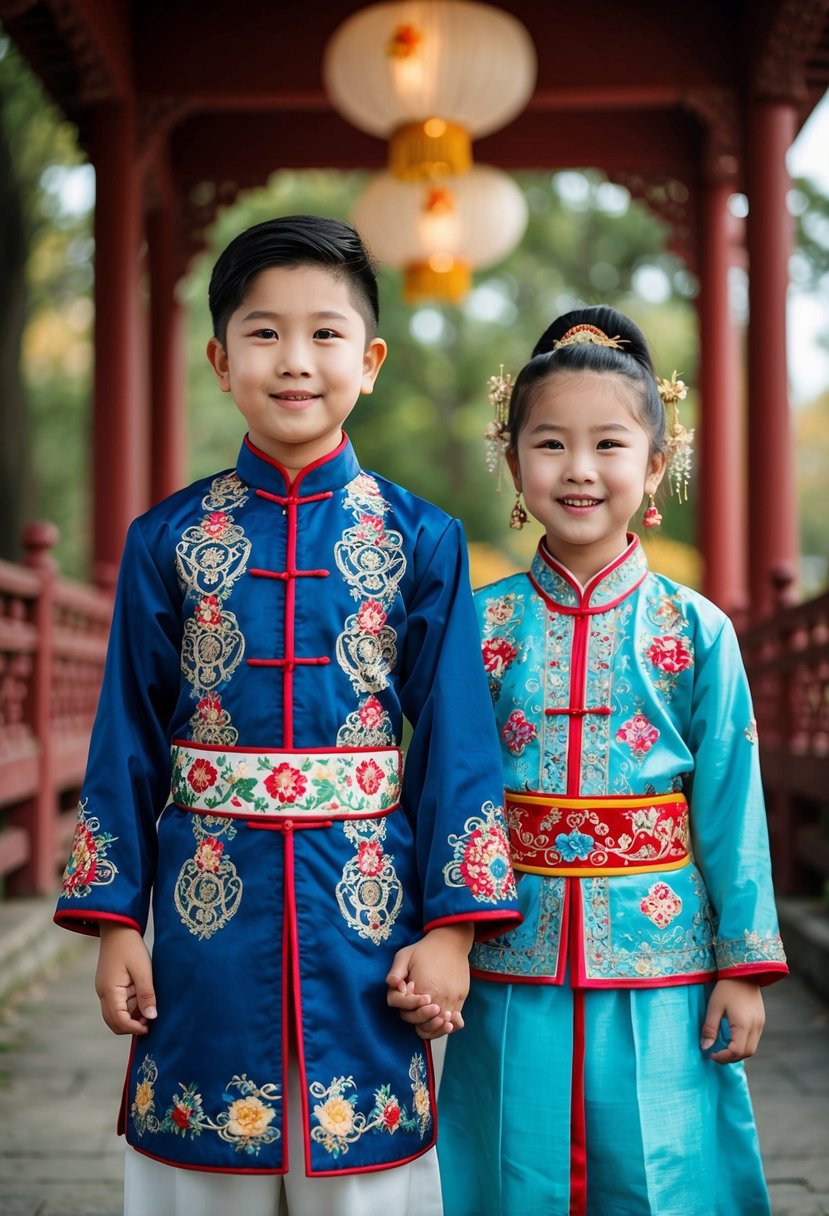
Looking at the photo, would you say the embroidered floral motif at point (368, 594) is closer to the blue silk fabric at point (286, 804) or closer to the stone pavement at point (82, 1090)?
the blue silk fabric at point (286, 804)

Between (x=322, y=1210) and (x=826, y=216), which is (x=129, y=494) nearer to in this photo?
(x=322, y=1210)

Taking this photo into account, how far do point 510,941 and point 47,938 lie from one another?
3.35 metres

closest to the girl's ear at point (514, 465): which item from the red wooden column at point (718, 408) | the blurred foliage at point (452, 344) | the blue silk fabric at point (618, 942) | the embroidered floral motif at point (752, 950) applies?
the blue silk fabric at point (618, 942)

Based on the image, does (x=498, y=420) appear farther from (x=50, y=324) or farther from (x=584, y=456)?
(x=50, y=324)

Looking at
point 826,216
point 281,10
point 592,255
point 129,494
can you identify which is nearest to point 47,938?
point 129,494

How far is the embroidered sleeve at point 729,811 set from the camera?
6.32 ft

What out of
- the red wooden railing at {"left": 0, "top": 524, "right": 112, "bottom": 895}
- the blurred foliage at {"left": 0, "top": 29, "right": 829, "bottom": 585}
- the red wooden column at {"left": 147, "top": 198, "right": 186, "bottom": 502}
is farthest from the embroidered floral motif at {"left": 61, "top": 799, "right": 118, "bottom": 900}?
the blurred foliage at {"left": 0, "top": 29, "right": 829, "bottom": 585}

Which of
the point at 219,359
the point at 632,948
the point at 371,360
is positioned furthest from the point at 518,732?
the point at 219,359

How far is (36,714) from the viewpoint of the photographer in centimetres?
546

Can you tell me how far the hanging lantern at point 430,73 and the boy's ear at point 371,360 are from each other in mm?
4364

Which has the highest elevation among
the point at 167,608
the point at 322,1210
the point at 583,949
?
the point at 167,608

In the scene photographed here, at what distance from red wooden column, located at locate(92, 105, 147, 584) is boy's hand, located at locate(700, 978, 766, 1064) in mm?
5661

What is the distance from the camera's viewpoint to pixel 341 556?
1.85 meters

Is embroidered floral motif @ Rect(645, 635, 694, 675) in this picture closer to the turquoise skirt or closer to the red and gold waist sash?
the red and gold waist sash
